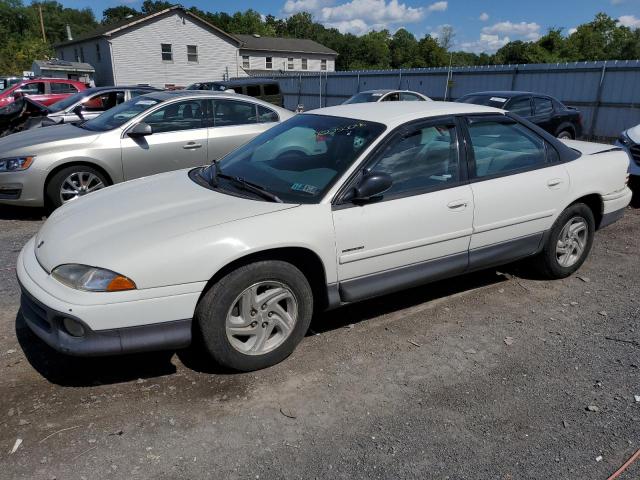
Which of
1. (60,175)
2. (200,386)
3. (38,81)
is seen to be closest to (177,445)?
(200,386)

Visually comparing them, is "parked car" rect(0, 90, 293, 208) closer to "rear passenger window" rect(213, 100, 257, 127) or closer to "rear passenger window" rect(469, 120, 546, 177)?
"rear passenger window" rect(213, 100, 257, 127)

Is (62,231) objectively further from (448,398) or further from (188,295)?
(448,398)

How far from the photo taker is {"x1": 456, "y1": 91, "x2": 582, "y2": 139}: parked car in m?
11.3

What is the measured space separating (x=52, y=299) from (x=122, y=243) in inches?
18.6

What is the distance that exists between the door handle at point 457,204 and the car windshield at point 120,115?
4.89m

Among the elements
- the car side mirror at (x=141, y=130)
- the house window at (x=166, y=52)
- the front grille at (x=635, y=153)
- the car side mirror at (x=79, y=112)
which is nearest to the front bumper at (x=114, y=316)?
the car side mirror at (x=141, y=130)

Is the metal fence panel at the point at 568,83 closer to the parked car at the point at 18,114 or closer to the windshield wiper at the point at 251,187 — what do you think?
the parked car at the point at 18,114

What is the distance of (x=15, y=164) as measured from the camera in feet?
20.6

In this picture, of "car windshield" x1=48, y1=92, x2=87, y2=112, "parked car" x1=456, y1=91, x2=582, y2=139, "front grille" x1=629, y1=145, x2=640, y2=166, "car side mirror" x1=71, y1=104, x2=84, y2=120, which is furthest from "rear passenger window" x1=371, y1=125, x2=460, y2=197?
"car windshield" x1=48, y1=92, x2=87, y2=112

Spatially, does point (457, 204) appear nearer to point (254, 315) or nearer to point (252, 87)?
point (254, 315)

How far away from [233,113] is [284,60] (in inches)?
1927

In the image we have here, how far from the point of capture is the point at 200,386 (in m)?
3.18

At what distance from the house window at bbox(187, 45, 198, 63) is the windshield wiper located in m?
38.9

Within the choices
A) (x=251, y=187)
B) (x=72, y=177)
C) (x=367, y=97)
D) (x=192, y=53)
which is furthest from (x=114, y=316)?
(x=192, y=53)
